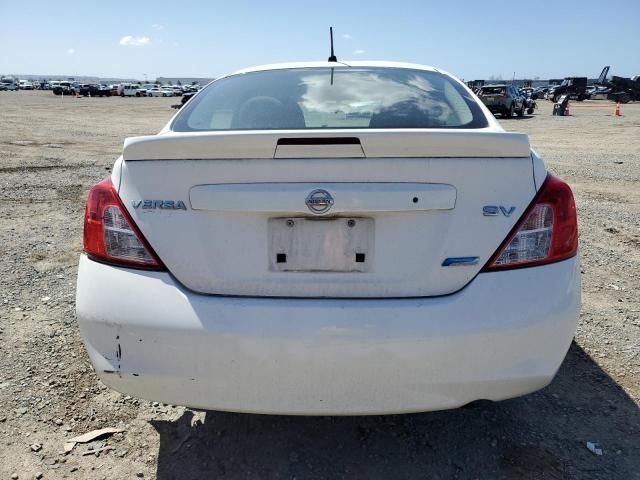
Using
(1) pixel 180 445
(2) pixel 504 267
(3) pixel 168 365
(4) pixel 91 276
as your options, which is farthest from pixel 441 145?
(1) pixel 180 445

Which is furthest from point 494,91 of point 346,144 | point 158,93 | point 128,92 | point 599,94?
point 128,92

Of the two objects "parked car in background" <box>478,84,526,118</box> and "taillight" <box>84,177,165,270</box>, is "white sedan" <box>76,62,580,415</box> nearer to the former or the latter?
"taillight" <box>84,177,165,270</box>

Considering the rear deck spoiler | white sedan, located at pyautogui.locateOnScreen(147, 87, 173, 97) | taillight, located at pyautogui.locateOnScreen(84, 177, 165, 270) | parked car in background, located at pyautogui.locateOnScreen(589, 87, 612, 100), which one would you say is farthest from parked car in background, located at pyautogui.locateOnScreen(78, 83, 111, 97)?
the rear deck spoiler

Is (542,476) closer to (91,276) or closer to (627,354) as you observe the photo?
(627,354)

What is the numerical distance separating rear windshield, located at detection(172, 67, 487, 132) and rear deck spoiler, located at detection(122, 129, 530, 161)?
1.71ft

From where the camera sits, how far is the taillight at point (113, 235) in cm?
189

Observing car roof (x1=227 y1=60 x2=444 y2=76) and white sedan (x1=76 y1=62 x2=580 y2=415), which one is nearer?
white sedan (x1=76 y1=62 x2=580 y2=415)

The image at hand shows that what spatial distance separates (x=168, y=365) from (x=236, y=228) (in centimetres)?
53

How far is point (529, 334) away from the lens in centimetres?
181

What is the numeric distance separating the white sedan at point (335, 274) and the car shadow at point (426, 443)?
50 centimetres

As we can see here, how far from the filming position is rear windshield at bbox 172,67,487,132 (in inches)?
96.9

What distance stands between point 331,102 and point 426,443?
5.76 ft

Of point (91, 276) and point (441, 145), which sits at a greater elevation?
point (441, 145)

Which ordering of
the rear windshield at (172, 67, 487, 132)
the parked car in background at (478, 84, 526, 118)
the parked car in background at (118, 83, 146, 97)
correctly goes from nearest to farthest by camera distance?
the rear windshield at (172, 67, 487, 132), the parked car in background at (478, 84, 526, 118), the parked car in background at (118, 83, 146, 97)
